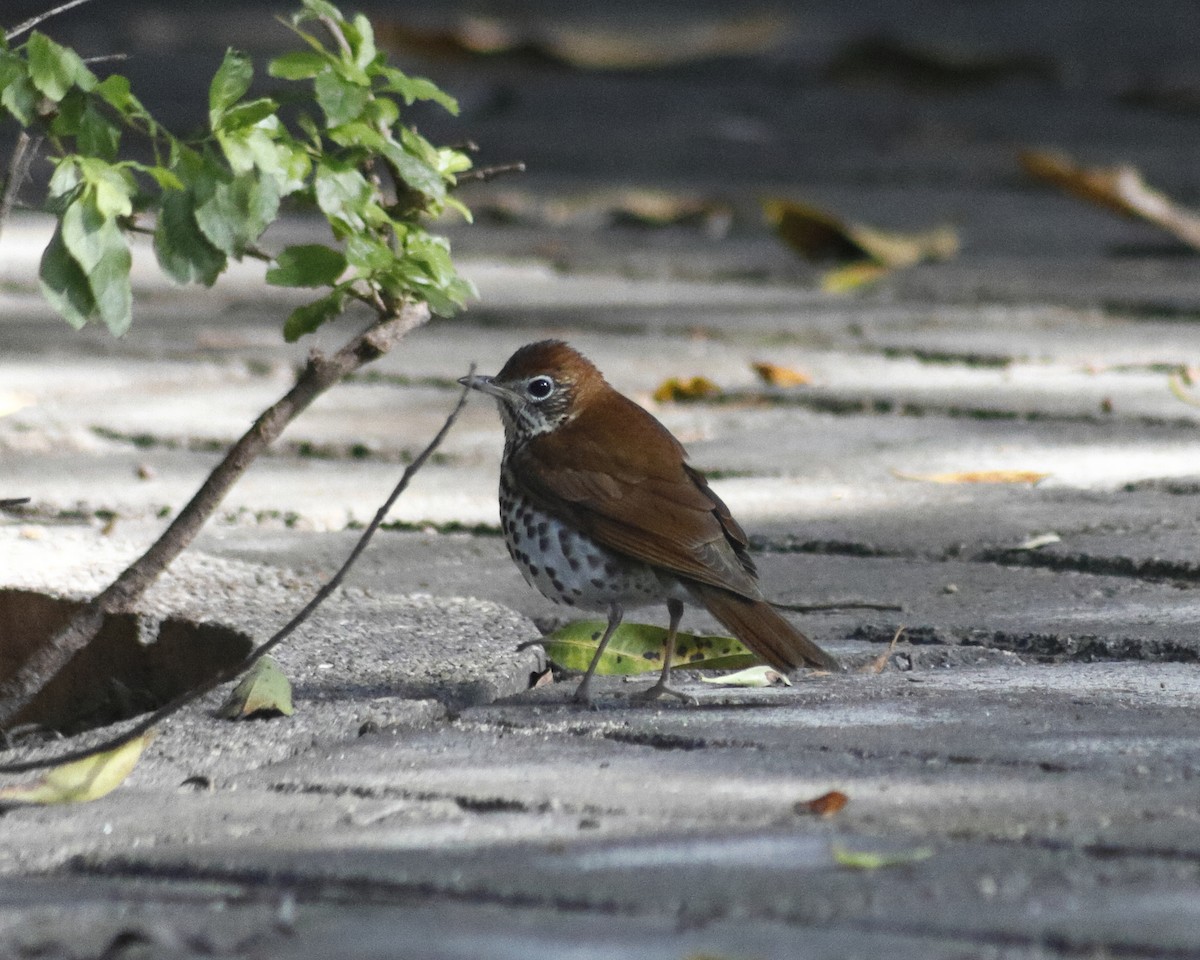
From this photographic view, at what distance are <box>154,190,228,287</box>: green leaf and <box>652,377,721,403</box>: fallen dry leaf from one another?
2.78 metres

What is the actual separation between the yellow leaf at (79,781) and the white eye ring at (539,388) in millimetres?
1181

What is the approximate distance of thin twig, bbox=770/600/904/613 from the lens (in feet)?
11.0

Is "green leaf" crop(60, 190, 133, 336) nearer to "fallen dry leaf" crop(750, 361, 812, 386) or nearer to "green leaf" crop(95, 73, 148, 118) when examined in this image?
"green leaf" crop(95, 73, 148, 118)

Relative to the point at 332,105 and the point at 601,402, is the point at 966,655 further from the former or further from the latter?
the point at 332,105

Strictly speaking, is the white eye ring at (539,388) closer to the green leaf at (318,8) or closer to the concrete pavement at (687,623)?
the concrete pavement at (687,623)

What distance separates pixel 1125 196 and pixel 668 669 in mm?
4698

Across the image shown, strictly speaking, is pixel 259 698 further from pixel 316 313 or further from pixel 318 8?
pixel 318 8

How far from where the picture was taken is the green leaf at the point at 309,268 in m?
2.55

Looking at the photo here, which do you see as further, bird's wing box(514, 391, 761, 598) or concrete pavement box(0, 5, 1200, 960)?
bird's wing box(514, 391, 761, 598)

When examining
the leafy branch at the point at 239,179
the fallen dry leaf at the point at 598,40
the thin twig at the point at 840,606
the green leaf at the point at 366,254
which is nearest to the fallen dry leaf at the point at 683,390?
the thin twig at the point at 840,606

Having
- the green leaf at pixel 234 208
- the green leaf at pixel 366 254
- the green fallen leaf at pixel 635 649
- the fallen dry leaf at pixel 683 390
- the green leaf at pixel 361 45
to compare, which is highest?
the green leaf at pixel 361 45

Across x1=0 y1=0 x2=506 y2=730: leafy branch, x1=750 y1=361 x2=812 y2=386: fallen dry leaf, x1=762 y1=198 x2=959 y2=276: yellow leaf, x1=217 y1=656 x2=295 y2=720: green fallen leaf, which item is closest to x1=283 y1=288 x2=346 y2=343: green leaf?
x1=0 y1=0 x2=506 y2=730: leafy branch

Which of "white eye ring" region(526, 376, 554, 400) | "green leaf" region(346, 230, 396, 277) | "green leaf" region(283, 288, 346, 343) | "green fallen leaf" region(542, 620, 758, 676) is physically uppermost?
"green leaf" region(346, 230, 396, 277)

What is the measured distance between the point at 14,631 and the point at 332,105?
50.3 inches
